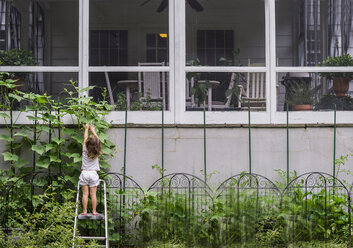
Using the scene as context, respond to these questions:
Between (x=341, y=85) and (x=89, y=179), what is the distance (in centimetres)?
387

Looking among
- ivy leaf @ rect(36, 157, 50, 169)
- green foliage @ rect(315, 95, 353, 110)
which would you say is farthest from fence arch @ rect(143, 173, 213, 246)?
green foliage @ rect(315, 95, 353, 110)

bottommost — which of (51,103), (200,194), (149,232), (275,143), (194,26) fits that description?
(149,232)

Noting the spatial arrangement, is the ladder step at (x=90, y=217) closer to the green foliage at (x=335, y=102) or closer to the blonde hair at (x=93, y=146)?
the blonde hair at (x=93, y=146)

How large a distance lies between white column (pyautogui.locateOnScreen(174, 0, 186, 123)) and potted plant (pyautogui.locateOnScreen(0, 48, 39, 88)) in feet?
6.78

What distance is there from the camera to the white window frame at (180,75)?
772cm

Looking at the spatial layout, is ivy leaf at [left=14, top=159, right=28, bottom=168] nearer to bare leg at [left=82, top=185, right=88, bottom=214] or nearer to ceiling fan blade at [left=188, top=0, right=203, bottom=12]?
bare leg at [left=82, top=185, right=88, bottom=214]

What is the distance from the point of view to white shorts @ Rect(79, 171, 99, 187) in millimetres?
6730

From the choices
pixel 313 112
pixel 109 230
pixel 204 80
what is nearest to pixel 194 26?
pixel 204 80

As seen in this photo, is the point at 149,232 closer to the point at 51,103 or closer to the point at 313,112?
the point at 51,103

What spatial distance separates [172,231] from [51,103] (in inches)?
90.7

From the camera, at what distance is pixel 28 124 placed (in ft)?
24.6

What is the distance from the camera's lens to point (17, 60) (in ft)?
26.1

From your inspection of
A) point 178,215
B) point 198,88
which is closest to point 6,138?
point 178,215

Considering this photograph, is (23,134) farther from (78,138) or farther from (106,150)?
(106,150)
